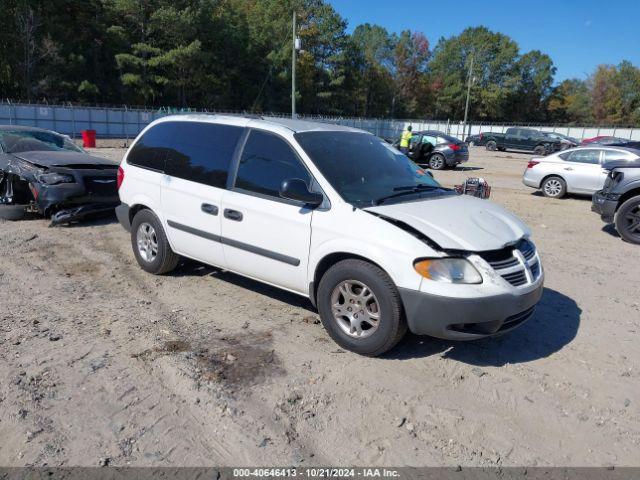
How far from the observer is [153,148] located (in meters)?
5.67

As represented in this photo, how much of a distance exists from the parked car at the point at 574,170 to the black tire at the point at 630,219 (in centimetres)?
439

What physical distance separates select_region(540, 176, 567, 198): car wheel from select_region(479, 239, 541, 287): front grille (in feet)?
34.1

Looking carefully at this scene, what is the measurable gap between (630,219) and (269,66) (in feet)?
182

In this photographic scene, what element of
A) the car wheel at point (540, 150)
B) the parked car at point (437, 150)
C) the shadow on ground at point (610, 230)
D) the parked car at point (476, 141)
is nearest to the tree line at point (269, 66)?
the parked car at point (476, 141)

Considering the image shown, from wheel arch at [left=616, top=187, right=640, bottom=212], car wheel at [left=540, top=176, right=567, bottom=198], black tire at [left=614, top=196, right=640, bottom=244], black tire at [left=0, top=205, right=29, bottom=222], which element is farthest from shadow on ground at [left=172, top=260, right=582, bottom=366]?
car wheel at [left=540, top=176, right=567, bottom=198]

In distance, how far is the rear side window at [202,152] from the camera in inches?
190

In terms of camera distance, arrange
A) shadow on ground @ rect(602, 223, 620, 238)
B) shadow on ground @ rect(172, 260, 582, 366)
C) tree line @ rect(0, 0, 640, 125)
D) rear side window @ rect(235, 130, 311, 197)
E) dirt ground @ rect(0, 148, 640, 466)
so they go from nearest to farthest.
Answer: dirt ground @ rect(0, 148, 640, 466), shadow on ground @ rect(172, 260, 582, 366), rear side window @ rect(235, 130, 311, 197), shadow on ground @ rect(602, 223, 620, 238), tree line @ rect(0, 0, 640, 125)

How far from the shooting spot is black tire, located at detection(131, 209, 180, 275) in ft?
18.0

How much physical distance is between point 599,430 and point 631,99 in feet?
307

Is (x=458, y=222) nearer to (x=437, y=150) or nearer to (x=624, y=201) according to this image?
(x=624, y=201)

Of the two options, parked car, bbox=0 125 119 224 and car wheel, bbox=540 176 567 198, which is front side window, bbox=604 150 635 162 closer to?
car wheel, bbox=540 176 567 198

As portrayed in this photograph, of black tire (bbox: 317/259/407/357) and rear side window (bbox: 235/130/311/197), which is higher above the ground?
rear side window (bbox: 235/130/311/197)

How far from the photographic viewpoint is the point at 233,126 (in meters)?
4.92

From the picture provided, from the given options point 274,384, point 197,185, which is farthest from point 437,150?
point 274,384
